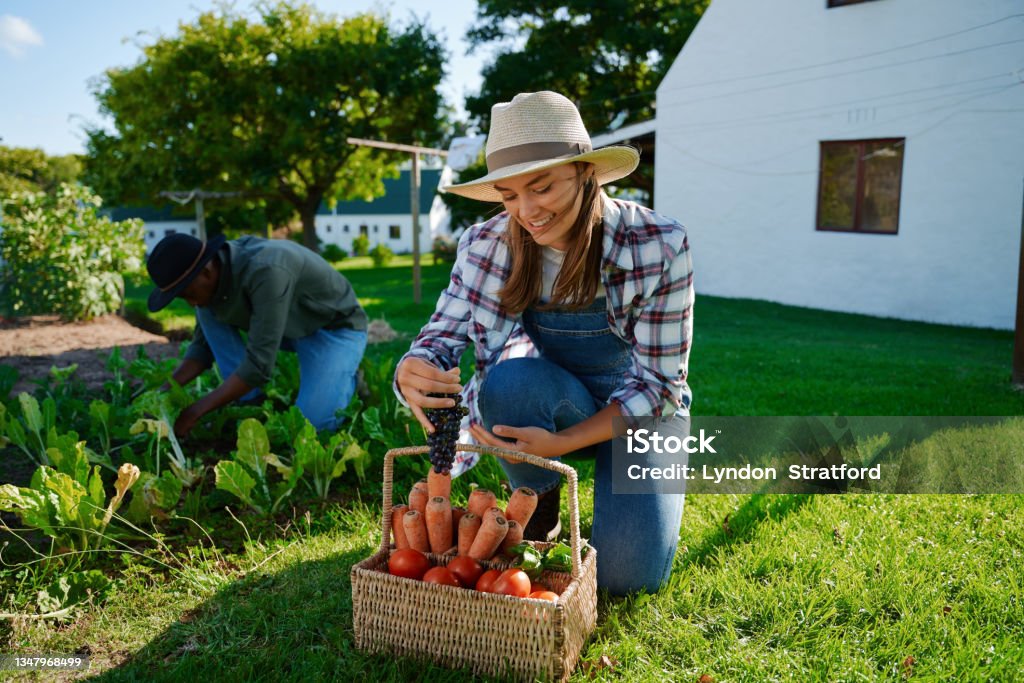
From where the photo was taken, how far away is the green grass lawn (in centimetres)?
201

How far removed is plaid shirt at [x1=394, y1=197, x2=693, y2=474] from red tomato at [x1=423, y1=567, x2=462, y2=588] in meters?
0.50

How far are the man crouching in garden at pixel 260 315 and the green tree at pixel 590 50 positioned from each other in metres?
13.8

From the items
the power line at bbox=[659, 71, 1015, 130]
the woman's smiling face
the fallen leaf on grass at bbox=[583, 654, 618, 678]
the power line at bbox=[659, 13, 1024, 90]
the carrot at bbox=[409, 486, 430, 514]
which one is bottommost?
the fallen leaf on grass at bbox=[583, 654, 618, 678]

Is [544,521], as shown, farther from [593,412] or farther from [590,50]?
[590,50]

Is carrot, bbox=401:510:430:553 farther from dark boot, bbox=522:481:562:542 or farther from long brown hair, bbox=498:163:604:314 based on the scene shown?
long brown hair, bbox=498:163:604:314

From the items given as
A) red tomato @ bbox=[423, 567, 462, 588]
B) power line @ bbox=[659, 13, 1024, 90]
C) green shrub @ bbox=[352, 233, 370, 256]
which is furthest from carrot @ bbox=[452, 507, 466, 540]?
green shrub @ bbox=[352, 233, 370, 256]

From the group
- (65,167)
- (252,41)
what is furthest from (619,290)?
(65,167)

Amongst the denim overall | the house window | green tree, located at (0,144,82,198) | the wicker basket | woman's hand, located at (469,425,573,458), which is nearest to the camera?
the wicker basket

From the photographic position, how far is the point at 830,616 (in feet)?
7.27

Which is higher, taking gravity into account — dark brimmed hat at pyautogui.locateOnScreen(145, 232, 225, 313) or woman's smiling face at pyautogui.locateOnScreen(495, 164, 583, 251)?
woman's smiling face at pyautogui.locateOnScreen(495, 164, 583, 251)

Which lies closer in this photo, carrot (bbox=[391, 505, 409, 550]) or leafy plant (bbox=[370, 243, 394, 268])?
carrot (bbox=[391, 505, 409, 550])

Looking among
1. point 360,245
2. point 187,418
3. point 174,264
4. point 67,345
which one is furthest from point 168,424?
point 360,245

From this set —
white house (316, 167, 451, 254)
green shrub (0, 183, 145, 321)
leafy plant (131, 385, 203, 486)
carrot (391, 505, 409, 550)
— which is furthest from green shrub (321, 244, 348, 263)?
carrot (391, 505, 409, 550)

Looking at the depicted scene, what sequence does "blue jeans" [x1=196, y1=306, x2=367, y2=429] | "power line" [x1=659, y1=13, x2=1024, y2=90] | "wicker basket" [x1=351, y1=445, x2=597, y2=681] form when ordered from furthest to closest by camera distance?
"power line" [x1=659, y1=13, x2=1024, y2=90]
"blue jeans" [x1=196, y1=306, x2=367, y2=429]
"wicker basket" [x1=351, y1=445, x2=597, y2=681]
